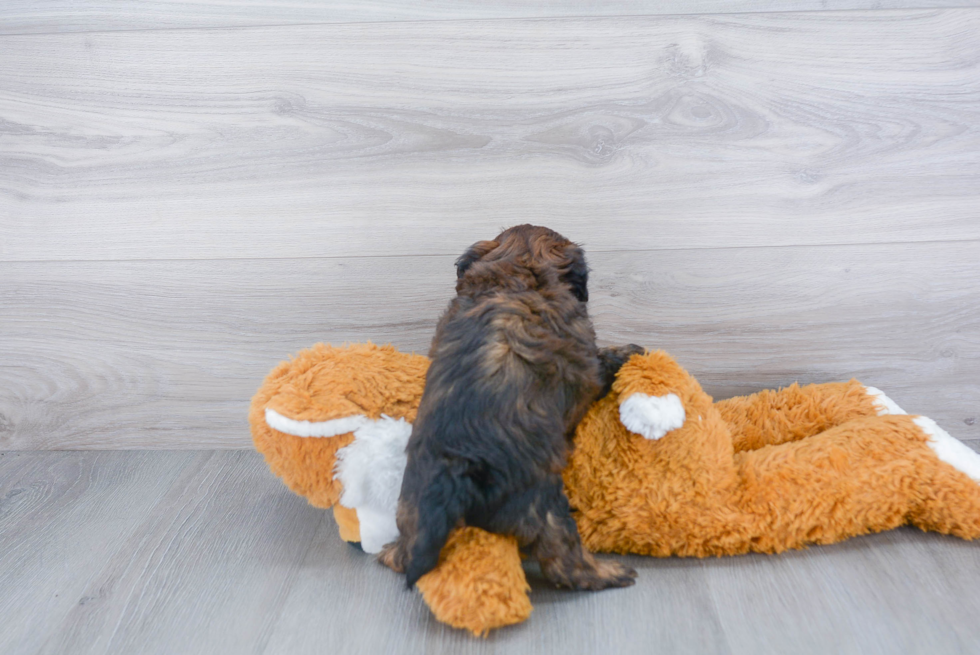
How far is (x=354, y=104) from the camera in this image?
1397 millimetres

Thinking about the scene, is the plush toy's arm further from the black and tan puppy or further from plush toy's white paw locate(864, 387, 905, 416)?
plush toy's white paw locate(864, 387, 905, 416)

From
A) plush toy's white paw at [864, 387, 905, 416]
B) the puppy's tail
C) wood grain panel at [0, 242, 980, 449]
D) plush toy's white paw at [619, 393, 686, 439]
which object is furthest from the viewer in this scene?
wood grain panel at [0, 242, 980, 449]

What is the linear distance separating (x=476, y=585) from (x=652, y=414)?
385 mm

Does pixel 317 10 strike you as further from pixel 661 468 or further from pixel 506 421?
pixel 661 468

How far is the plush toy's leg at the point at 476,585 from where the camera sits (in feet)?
3.25

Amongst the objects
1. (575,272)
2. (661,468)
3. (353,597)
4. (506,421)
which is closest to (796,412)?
(661,468)

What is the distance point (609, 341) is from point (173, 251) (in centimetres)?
98

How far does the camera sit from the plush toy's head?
114 centimetres

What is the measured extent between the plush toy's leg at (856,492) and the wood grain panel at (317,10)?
0.85m

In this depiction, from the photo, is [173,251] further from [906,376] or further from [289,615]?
[906,376]

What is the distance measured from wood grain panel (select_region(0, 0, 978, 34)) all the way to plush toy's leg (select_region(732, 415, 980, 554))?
33.4 inches

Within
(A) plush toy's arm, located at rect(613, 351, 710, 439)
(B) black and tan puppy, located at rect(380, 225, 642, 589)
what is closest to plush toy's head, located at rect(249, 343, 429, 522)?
(B) black and tan puppy, located at rect(380, 225, 642, 589)

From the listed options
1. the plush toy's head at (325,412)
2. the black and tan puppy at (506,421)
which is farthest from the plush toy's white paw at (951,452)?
the plush toy's head at (325,412)

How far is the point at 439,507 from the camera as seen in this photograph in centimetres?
96
